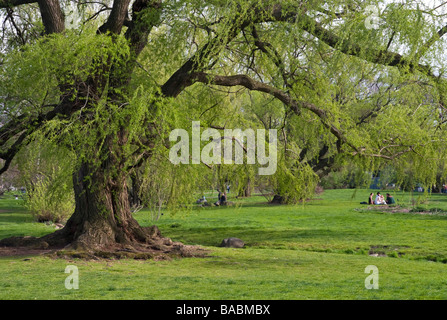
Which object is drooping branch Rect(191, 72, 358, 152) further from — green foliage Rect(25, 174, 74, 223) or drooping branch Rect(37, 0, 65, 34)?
green foliage Rect(25, 174, 74, 223)

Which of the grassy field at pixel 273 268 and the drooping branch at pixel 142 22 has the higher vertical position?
the drooping branch at pixel 142 22

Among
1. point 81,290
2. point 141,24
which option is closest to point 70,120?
point 141,24

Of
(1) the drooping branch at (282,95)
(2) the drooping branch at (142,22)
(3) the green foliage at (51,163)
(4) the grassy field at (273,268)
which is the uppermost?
(2) the drooping branch at (142,22)

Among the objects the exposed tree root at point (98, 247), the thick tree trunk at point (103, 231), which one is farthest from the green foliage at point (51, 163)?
the exposed tree root at point (98, 247)

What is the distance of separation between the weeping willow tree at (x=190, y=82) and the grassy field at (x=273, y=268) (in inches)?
63.9

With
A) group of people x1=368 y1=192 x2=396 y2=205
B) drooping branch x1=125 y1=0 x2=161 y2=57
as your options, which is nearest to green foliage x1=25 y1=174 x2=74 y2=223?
drooping branch x1=125 y1=0 x2=161 y2=57

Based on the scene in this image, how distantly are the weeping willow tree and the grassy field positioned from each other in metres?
1.62

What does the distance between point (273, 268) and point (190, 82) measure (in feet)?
16.1

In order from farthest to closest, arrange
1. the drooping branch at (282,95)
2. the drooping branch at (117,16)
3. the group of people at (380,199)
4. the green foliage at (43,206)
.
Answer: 1. the group of people at (380,199)
2. the green foliage at (43,206)
3. the drooping branch at (117,16)
4. the drooping branch at (282,95)

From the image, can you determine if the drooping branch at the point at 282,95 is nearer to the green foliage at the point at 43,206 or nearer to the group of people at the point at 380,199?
the green foliage at the point at 43,206

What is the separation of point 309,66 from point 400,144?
9.17 ft

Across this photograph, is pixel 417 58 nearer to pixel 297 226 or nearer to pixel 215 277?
pixel 215 277

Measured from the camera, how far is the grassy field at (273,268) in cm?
782

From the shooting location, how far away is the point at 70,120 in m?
11.2
